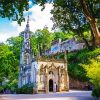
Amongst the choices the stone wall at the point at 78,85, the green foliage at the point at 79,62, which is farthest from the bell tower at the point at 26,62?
the stone wall at the point at 78,85

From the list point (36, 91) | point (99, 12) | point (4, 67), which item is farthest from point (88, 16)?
point (4, 67)

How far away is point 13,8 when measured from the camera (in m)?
16.1

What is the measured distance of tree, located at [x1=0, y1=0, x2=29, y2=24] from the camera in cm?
1563

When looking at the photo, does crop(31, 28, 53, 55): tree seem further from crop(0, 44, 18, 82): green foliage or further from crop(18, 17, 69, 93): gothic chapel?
crop(18, 17, 69, 93): gothic chapel

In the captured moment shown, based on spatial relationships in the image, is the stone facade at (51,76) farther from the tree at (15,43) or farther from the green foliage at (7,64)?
the tree at (15,43)

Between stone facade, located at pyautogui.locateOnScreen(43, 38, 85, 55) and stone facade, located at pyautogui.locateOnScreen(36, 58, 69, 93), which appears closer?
stone facade, located at pyautogui.locateOnScreen(36, 58, 69, 93)

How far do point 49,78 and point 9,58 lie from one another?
75.5 feet

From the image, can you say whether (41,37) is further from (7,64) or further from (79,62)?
(79,62)

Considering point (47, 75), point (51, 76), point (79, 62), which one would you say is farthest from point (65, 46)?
point (47, 75)

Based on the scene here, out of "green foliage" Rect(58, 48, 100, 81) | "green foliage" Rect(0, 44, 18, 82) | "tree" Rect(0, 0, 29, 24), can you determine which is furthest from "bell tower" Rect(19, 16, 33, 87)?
"tree" Rect(0, 0, 29, 24)

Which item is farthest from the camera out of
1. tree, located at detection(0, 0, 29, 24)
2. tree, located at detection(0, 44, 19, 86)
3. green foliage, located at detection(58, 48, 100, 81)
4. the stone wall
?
tree, located at detection(0, 44, 19, 86)

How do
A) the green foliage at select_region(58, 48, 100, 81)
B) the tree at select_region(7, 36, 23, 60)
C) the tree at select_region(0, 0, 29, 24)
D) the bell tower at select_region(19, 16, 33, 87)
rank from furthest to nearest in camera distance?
the tree at select_region(7, 36, 23, 60) < the green foliage at select_region(58, 48, 100, 81) < the bell tower at select_region(19, 16, 33, 87) < the tree at select_region(0, 0, 29, 24)

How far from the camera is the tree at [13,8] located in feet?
51.3

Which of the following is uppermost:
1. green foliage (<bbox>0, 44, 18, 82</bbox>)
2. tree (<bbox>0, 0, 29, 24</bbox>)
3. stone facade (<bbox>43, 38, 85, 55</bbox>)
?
stone facade (<bbox>43, 38, 85, 55</bbox>)
